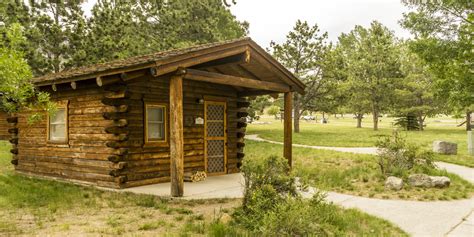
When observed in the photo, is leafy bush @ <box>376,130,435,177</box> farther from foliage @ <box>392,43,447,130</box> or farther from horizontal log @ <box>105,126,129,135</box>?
foliage @ <box>392,43,447,130</box>

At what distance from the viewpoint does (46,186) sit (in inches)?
359

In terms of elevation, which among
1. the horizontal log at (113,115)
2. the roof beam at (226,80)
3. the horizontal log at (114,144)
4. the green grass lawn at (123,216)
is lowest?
the green grass lawn at (123,216)

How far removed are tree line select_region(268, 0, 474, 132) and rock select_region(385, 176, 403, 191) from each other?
302 inches

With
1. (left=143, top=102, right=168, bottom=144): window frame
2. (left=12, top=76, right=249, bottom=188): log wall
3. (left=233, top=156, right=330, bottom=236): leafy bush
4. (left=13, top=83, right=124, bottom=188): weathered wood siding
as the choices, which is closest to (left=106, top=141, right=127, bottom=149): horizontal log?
(left=12, top=76, right=249, bottom=188): log wall

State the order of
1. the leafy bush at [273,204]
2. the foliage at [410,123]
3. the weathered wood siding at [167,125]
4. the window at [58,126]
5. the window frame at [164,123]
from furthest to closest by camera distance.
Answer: the foliage at [410,123]
the window at [58,126]
the window frame at [164,123]
the weathered wood siding at [167,125]
the leafy bush at [273,204]

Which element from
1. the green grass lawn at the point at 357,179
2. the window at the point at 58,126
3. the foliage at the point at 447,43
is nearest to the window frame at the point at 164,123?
the window at the point at 58,126

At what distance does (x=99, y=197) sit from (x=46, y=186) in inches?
84.9

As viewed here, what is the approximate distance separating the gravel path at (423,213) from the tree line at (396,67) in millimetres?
8945

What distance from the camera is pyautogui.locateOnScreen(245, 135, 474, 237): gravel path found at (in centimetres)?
562

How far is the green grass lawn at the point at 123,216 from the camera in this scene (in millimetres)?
5410

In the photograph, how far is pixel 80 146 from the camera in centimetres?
966

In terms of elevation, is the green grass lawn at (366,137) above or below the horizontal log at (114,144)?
below

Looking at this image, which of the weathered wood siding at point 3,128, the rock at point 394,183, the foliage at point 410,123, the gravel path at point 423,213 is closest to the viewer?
the gravel path at point 423,213

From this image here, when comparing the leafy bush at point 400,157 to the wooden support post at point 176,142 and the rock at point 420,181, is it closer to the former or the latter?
the rock at point 420,181
